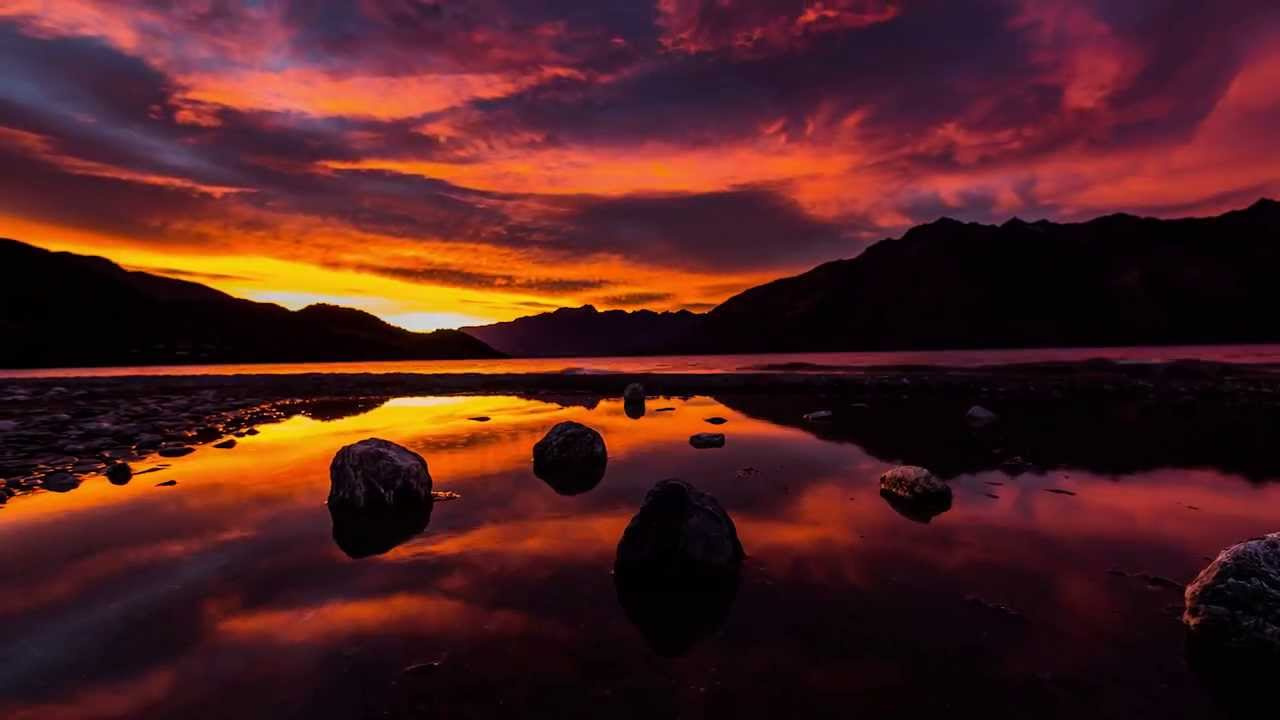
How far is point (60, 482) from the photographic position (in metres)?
9.68

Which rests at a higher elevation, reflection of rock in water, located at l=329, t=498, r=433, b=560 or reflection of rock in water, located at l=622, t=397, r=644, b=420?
reflection of rock in water, located at l=329, t=498, r=433, b=560

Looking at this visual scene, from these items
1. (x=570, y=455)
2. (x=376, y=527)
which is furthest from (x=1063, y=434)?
(x=376, y=527)

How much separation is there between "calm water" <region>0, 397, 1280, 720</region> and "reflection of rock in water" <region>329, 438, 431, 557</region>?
0.36m

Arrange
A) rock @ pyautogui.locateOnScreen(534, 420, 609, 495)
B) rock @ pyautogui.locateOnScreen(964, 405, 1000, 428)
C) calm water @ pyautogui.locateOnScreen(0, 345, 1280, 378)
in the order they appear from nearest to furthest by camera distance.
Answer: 1. rock @ pyautogui.locateOnScreen(534, 420, 609, 495)
2. rock @ pyautogui.locateOnScreen(964, 405, 1000, 428)
3. calm water @ pyautogui.locateOnScreen(0, 345, 1280, 378)

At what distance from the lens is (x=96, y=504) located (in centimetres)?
860

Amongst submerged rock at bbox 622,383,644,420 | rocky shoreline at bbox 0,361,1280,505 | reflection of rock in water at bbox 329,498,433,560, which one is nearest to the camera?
reflection of rock in water at bbox 329,498,433,560

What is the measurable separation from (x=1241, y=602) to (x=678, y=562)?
480cm

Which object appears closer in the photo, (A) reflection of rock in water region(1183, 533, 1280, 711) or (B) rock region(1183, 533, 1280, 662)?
(A) reflection of rock in water region(1183, 533, 1280, 711)

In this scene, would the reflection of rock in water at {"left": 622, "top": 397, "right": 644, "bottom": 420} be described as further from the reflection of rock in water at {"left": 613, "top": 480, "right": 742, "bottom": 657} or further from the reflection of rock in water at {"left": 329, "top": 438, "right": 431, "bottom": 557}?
the reflection of rock in water at {"left": 613, "top": 480, "right": 742, "bottom": 657}

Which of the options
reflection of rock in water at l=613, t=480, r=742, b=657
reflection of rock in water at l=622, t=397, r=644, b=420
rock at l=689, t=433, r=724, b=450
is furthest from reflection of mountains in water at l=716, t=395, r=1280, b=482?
reflection of rock in water at l=613, t=480, r=742, b=657

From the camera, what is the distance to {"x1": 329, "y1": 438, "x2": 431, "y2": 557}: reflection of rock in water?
789 cm

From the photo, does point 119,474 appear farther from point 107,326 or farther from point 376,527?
point 107,326

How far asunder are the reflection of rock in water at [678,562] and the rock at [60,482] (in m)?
10.5

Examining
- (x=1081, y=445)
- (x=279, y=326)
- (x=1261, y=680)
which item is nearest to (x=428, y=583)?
(x=1261, y=680)
